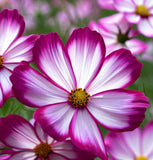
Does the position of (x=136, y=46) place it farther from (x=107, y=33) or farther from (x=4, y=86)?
(x=4, y=86)

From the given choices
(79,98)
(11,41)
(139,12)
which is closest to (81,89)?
(79,98)

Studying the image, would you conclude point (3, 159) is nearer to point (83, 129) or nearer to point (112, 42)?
point (83, 129)

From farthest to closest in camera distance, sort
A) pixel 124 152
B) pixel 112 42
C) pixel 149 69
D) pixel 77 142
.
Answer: pixel 149 69 → pixel 112 42 → pixel 124 152 → pixel 77 142

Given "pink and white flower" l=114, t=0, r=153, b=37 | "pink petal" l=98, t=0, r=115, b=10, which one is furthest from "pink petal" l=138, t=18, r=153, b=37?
"pink petal" l=98, t=0, r=115, b=10

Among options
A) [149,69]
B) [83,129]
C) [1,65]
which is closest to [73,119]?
[83,129]

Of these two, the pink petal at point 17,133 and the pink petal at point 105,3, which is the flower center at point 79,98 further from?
the pink petal at point 105,3

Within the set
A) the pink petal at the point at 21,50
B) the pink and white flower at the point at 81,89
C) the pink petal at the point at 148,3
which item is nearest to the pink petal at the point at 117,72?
the pink and white flower at the point at 81,89
